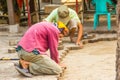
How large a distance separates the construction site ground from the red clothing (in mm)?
448

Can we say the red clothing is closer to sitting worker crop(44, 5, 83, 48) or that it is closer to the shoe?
the shoe

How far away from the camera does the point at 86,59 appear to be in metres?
7.98

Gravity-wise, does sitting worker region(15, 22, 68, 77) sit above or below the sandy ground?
above

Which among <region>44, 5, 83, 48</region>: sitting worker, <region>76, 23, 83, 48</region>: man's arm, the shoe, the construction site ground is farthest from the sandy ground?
the shoe

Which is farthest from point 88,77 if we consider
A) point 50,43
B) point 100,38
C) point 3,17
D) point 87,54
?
point 3,17

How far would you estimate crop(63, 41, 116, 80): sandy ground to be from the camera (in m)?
6.56

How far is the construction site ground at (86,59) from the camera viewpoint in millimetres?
6477

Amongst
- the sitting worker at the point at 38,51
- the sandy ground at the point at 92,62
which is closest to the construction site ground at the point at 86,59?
the sandy ground at the point at 92,62

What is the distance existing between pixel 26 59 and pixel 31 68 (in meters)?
0.17

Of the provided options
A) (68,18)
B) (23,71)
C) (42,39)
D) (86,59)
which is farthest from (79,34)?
(23,71)

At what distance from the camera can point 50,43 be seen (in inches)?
239

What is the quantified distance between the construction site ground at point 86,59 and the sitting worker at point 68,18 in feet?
0.99

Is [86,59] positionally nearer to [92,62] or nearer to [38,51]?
[92,62]

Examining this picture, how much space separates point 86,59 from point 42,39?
80.6 inches
